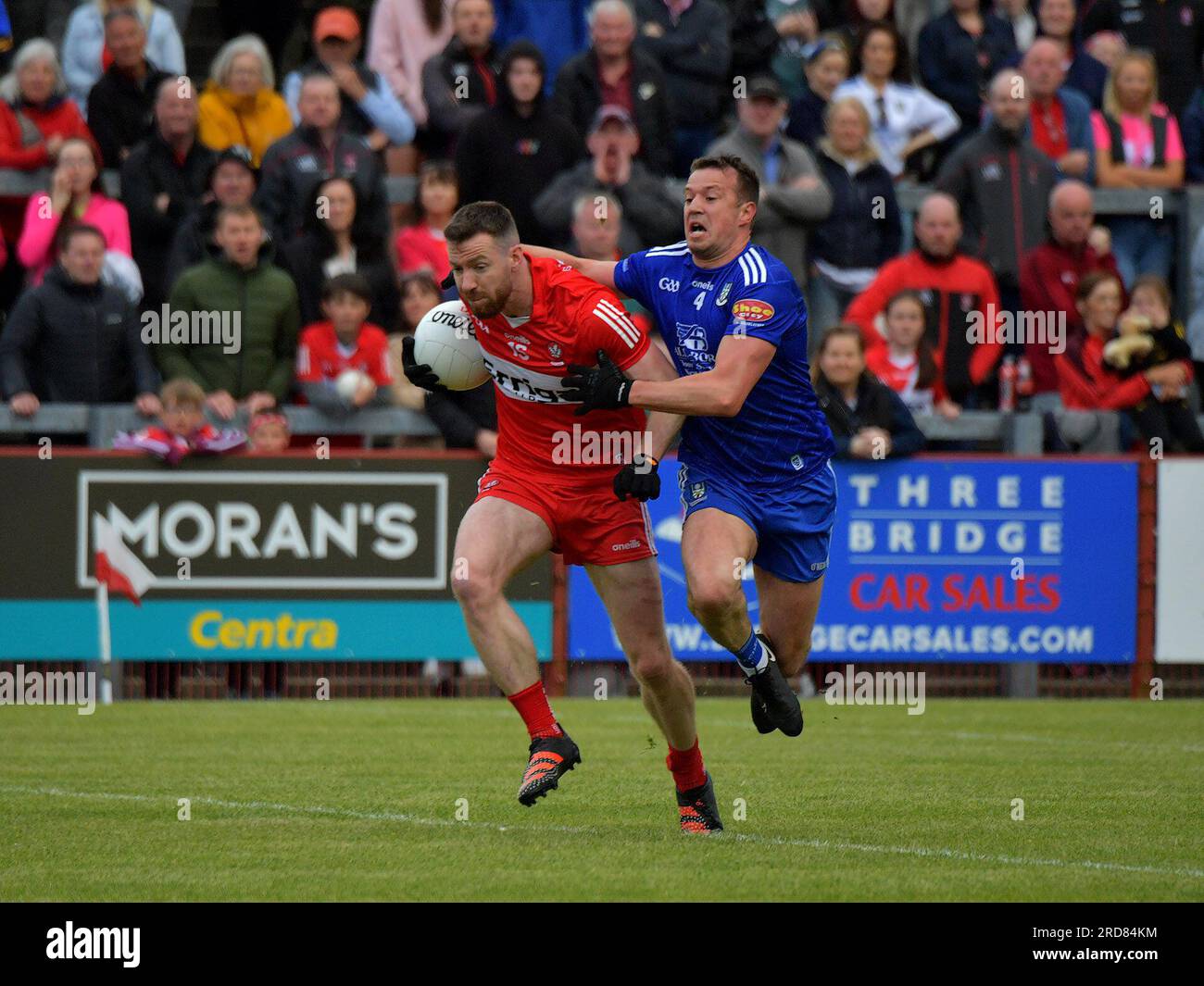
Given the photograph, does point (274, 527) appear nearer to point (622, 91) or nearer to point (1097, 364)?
point (622, 91)

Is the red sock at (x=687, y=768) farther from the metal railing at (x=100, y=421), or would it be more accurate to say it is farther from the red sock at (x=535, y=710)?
the metal railing at (x=100, y=421)

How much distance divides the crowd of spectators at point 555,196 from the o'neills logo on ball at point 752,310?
5520 millimetres

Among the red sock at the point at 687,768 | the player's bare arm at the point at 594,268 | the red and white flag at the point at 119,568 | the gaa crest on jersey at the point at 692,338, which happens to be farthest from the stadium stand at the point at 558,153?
the red sock at the point at 687,768

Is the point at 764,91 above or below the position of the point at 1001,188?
above

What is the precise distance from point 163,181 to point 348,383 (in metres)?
2.20

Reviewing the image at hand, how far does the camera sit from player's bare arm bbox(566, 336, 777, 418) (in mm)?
7789

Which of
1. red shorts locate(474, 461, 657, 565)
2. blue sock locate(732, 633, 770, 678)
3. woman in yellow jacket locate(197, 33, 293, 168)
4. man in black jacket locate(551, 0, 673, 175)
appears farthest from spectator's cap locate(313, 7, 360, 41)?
blue sock locate(732, 633, 770, 678)

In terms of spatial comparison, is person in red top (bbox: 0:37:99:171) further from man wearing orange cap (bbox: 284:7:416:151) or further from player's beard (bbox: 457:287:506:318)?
player's beard (bbox: 457:287:506:318)

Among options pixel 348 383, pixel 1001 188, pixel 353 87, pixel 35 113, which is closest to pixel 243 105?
pixel 353 87

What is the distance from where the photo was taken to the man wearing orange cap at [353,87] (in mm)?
15516

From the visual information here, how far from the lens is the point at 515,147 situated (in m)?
15.1

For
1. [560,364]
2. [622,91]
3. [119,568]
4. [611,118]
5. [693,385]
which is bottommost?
[119,568]

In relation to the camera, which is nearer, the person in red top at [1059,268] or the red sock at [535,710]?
the red sock at [535,710]

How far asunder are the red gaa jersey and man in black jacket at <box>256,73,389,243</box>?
0.86 m
